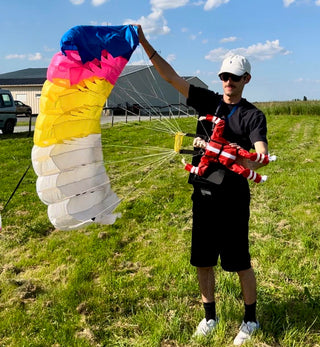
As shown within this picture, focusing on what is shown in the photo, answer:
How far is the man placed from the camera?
2.53 metres

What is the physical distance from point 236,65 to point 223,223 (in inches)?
40.7

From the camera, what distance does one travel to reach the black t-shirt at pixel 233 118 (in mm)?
2449

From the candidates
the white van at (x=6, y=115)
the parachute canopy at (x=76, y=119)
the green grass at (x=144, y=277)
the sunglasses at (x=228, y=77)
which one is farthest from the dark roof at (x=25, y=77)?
the sunglasses at (x=228, y=77)

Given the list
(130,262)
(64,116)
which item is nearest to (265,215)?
(130,262)

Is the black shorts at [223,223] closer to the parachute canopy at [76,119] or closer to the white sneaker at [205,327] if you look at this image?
the white sneaker at [205,327]

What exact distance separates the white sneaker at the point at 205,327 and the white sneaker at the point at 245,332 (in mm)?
197

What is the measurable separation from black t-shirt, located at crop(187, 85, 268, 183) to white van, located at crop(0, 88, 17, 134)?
13.3 metres

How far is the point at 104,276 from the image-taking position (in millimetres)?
3811

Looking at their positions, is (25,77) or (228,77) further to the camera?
(25,77)

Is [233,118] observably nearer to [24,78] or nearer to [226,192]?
[226,192]

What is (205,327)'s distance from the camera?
2918 millimetres

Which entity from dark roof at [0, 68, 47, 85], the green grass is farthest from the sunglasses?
dark roof at [0, 68, 47, 85]

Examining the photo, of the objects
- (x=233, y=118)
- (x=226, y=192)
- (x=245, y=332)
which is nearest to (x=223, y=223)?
(x=226, y=192)

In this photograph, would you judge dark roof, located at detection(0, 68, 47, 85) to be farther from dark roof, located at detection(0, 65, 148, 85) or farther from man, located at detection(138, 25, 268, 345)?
man, located at detection(138, 25, 268, 345)
